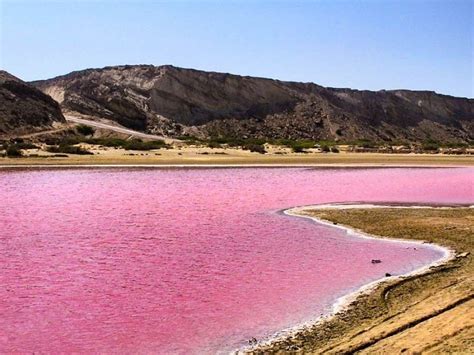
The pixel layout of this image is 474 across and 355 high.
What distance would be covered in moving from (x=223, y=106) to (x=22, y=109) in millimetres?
39466

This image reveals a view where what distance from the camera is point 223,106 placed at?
10156 centimetres

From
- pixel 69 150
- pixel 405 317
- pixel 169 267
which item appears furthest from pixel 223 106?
pixel 405 317

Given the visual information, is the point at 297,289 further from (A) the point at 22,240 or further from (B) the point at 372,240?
(A) the point at 22,240

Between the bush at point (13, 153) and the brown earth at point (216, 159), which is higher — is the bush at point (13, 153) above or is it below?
above

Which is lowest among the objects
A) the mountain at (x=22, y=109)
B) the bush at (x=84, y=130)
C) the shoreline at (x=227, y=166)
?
the shoreline at (x=227, y=166)

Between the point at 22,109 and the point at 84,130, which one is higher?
the point at 22,109

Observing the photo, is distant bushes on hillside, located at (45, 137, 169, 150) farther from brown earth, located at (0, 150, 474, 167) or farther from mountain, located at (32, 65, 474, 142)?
mountain, located at (32, 65, 474, 142)

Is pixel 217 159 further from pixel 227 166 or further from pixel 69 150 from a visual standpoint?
pixel 69 150

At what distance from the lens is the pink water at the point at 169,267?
9109 mm

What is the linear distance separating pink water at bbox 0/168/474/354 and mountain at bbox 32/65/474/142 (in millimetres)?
64198

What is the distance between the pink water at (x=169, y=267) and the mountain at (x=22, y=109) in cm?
4133

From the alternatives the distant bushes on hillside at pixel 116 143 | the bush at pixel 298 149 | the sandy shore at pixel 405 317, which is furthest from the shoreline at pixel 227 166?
the sandy shore at pixel 405 317

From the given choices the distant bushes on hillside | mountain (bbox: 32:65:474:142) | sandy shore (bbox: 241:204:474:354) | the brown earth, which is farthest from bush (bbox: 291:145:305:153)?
sandy shore (bbox: 241:204:474:354)

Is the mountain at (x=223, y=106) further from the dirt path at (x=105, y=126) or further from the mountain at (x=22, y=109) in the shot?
the mountain at (x=22, y=109)
